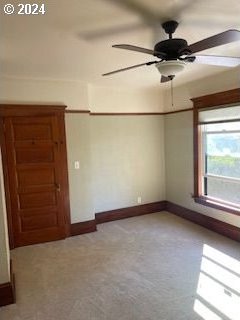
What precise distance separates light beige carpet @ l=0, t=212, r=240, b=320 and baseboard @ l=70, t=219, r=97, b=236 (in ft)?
0.36

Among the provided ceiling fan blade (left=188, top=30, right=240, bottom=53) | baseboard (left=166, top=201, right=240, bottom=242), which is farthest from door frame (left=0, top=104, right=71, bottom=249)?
ceiling fan blade (left=188, top=30, right=240, bottom=53)

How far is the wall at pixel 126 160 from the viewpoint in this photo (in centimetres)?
479

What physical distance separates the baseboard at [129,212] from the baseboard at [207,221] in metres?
0.22

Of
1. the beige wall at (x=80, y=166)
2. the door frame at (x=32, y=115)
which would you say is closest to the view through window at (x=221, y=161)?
the beige wall at (x=80, y=166)

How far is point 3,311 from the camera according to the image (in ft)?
8.06

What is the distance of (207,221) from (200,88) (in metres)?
2.30

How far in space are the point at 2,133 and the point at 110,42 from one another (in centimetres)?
216

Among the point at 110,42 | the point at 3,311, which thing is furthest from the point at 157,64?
the point at 3,311

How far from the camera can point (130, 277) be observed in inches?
117

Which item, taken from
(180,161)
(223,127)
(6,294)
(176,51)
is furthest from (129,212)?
(176,51)

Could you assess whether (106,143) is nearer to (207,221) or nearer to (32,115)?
(32,115)

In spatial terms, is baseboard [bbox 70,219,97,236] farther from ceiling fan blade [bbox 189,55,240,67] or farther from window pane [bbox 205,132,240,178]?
ceiling fan blade [bbox 189,55,240,67]

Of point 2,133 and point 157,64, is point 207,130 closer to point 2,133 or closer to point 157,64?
point 157,64

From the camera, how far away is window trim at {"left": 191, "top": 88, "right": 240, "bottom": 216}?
3.81 metres
